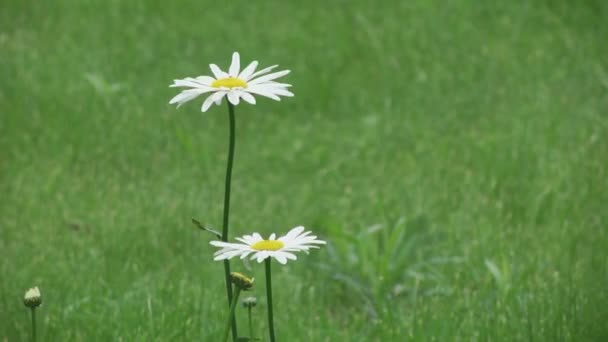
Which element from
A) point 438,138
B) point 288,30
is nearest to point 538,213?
point 438,138

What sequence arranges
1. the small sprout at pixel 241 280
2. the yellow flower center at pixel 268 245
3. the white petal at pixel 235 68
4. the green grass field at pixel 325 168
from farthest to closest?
the green grass field at pixel 325 168 → the white petal at pixel 235 68 → the yellow flower center at pixel 268 245 → the small sprout at pixel 241 280

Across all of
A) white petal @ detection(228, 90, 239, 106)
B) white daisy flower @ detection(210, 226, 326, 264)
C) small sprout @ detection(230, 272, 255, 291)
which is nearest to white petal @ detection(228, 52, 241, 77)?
white petal @ detection(228, 90, 239, 106)

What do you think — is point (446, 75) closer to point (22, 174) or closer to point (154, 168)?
point (154, 168)

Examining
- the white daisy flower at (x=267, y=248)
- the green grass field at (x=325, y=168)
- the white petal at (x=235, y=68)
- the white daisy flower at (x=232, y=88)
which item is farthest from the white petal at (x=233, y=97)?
the green grass field at (x=325, y=168)

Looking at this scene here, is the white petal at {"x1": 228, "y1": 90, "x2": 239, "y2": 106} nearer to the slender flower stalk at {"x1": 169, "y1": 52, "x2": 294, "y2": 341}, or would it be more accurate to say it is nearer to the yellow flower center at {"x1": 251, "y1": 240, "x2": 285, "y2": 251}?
the slender flower stalk at {"x1": 169, "y1": 52, "x2": 294, "y2": 341}

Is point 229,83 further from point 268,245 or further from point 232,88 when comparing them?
point 268,245

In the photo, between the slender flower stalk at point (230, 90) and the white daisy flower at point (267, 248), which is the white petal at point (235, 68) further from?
the white daisy flower at point (267, 248)

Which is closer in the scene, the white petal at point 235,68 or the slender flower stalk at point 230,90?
the slender flower stalk at point 230,90
